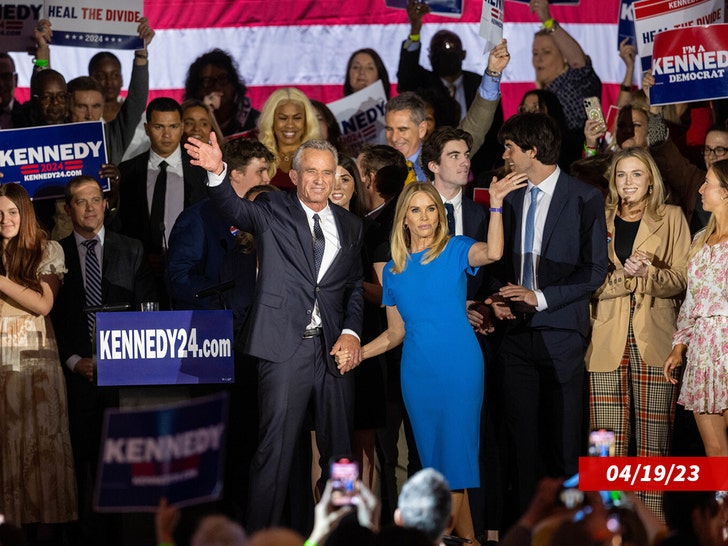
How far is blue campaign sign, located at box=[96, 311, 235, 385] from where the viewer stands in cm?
551

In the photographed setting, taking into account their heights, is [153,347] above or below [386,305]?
below

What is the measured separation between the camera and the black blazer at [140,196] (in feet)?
24.2

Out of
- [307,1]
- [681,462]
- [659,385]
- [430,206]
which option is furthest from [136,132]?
[681,462]

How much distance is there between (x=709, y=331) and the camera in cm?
575

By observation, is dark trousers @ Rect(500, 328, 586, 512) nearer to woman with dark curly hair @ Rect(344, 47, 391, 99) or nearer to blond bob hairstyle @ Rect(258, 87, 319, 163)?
blond bob hairstyle @ Rect(258, 87, 319, 163)

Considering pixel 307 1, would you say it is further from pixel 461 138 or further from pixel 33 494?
pixel 33 494

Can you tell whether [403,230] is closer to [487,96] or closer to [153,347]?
[153,347]

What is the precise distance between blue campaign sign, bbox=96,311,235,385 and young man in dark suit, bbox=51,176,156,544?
0.64 m

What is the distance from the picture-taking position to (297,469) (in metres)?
5.98

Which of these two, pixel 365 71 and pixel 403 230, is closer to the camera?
pixel 403 230

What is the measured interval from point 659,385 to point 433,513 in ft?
9.46

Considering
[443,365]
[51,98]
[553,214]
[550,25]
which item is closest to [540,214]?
[553,214]

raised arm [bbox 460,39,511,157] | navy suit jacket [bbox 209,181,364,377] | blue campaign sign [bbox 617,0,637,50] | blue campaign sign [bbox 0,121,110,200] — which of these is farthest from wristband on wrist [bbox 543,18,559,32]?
navy suit jacket [bbox 209,181,364,377]

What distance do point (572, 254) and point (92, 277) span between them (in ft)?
8.30
